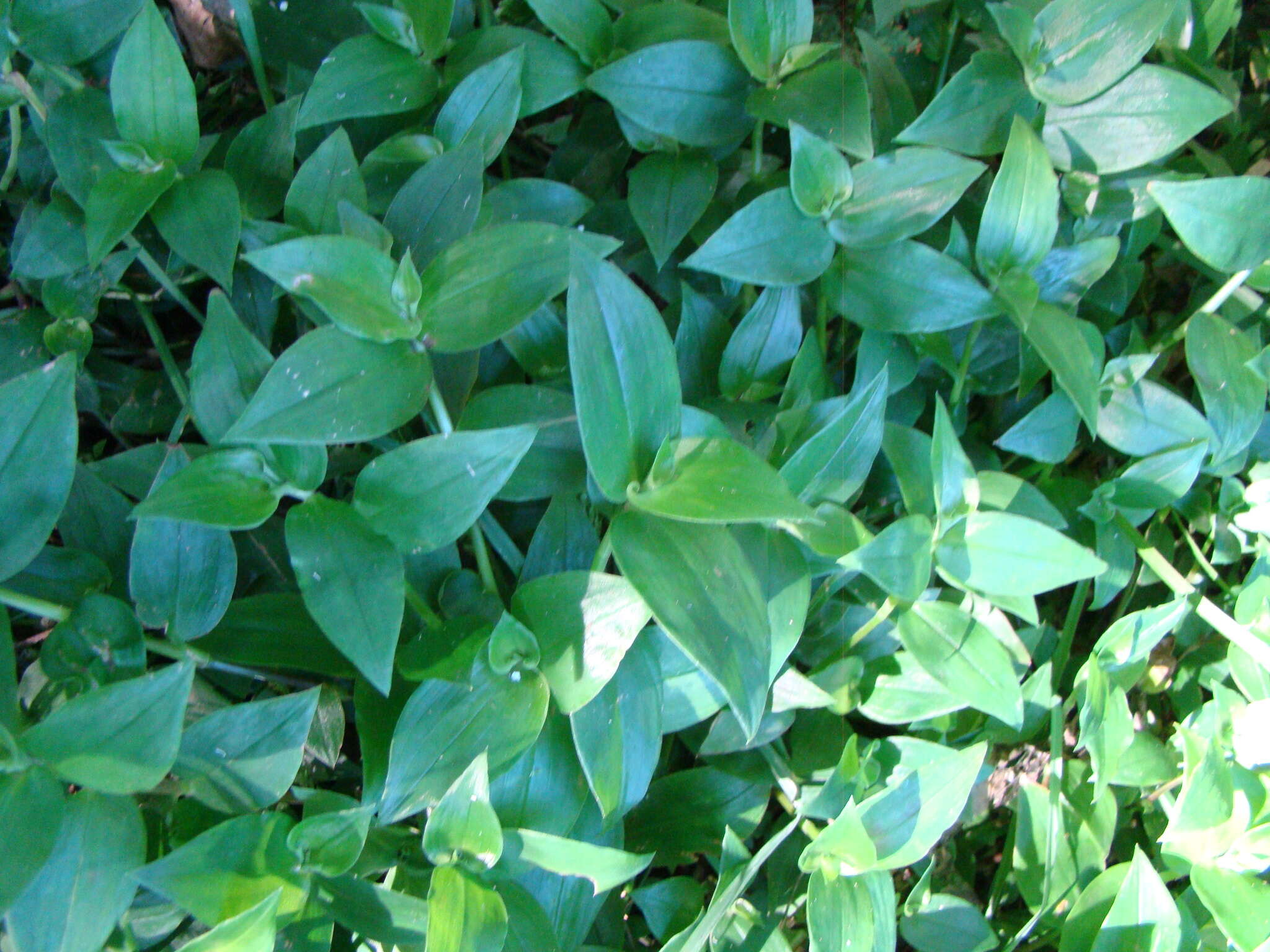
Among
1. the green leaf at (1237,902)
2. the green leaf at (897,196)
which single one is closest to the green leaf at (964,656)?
the green leaf at (1237,902)

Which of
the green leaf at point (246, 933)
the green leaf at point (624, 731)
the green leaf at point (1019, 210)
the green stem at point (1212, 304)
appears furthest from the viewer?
the green stem at point (1212, 304)

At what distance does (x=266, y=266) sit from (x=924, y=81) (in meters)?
0.75

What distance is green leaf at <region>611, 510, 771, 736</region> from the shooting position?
549 mm

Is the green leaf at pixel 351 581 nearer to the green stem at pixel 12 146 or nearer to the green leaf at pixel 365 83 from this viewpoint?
the green leaf at pixel 365 83

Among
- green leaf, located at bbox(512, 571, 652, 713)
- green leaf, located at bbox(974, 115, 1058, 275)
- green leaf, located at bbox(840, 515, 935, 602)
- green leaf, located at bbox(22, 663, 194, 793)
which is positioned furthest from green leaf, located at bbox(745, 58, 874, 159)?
green leaf, located at bbox(22, 663, 194, 793)

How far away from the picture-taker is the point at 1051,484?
0.91m

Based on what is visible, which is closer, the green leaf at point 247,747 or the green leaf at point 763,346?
the green leaf at point 247,747

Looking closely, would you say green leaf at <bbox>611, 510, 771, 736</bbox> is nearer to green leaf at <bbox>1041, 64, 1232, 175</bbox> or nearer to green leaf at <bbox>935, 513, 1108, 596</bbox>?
green leaf at <bbox>935, 513, 1108, 596</bbox>

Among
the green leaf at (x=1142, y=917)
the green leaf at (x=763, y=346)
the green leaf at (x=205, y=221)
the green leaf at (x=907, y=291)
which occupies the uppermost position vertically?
the green leaf at (x=205, y=221)

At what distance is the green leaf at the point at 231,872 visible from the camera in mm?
568

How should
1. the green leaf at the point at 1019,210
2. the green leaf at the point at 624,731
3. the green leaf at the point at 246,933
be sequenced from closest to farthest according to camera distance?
the green leaf at the point at 246,933 < the green leaf at the point at 624,731 < the green leaf at the point at 1019,210

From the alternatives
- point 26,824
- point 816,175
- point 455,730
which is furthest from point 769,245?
point 26,824

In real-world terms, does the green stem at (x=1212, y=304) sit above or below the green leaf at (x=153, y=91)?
below

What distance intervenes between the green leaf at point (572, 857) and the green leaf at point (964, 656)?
296mm
